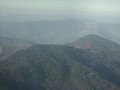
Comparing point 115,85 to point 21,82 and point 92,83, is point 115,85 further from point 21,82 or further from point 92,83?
point 21,82

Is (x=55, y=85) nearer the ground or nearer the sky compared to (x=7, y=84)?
nearer the ground

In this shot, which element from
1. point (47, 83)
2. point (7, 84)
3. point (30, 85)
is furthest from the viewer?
point (47, 83)

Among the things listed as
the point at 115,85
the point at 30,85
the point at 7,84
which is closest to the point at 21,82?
the point at 30,85

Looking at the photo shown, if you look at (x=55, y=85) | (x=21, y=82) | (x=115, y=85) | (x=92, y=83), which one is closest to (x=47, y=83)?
(x=55, y=85)

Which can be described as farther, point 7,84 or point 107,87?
point 107,87

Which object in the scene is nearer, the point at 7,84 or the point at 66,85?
the point at 7,84

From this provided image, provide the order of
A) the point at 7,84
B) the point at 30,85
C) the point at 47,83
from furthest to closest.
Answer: the point at 47,83
the point at 30,85
the point at 7,84

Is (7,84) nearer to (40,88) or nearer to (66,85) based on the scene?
(40,88)

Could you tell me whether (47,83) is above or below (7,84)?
below
